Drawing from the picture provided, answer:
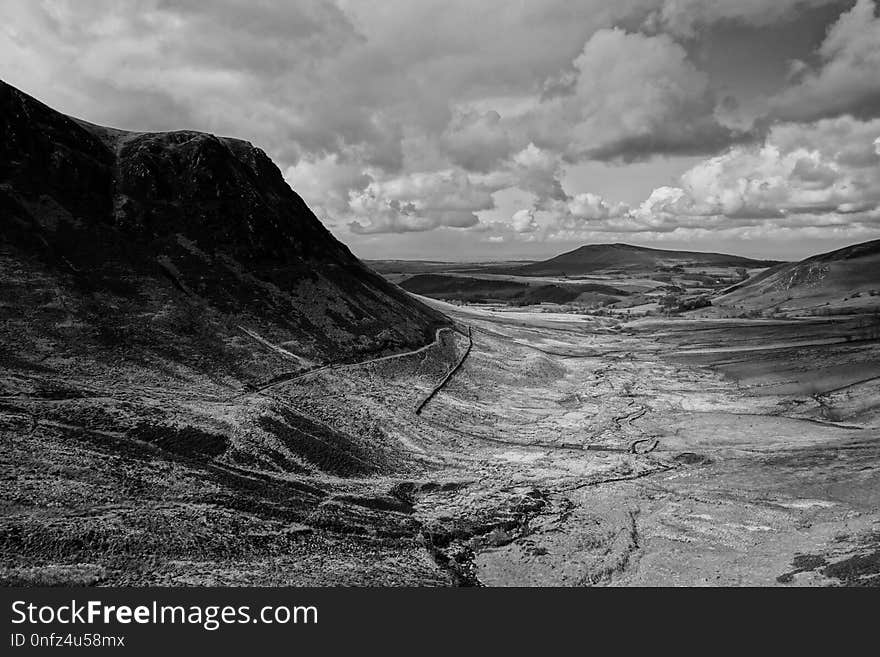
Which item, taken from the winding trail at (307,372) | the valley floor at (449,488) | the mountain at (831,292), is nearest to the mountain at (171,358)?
the valley floor at (449,488)

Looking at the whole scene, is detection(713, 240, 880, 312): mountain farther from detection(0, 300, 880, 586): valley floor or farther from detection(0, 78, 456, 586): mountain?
detection(0, 78, 456, 586): mountain

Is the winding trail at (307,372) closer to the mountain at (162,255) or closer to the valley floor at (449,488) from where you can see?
the valley floor at (449,488)

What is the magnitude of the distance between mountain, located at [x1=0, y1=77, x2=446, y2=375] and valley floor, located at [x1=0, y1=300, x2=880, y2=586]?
928 cm

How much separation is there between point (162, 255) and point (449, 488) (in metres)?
47.9

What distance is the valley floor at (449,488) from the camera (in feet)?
88.9

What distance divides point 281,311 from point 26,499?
145 feet

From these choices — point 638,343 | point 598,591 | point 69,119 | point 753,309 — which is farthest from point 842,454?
point 753,309

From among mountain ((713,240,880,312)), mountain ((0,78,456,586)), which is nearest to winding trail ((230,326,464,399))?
mountain ((0,78,456,586))

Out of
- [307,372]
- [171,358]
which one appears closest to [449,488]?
[307,372]

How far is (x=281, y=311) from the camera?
70.0 m

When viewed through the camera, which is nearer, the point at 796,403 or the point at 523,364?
the point at 796,403

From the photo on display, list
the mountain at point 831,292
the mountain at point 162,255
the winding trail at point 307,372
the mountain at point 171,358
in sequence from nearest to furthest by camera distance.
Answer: the mountain at point 171,358, the winding trail at point 307,372, the mountain at point 162,255, the mountain at point 831,292

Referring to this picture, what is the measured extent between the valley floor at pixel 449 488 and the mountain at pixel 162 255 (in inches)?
365

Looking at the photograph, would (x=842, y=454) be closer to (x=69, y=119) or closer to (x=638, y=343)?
(x=638, y=343)
